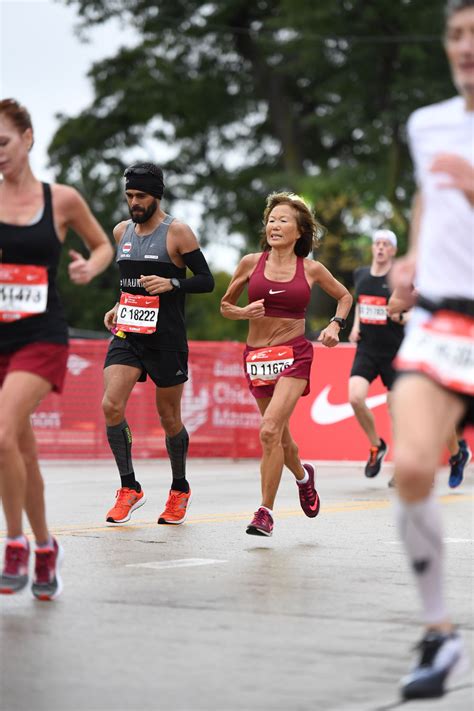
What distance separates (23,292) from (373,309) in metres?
8.27

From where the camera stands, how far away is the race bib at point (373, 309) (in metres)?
13.8

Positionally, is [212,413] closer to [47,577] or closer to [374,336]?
[374,336]

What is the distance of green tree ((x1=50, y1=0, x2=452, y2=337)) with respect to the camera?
132ft

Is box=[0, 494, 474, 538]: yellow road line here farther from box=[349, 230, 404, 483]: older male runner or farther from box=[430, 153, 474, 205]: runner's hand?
box=[430, 153, 474, 205]: runner's hand

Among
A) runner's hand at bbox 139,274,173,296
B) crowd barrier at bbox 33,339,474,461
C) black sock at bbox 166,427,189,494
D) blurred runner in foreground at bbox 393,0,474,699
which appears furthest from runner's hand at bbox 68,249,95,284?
crowd barrier at bbox 33,339,474,461

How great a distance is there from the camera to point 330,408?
17.7 metres

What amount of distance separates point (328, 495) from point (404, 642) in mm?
7516

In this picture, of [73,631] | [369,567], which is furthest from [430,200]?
[369,567]

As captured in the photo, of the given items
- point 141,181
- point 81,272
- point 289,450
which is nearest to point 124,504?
point 289,450

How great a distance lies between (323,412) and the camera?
17.8m

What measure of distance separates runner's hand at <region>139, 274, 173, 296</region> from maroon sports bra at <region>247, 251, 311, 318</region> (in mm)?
511

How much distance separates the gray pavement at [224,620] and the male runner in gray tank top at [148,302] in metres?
0.83

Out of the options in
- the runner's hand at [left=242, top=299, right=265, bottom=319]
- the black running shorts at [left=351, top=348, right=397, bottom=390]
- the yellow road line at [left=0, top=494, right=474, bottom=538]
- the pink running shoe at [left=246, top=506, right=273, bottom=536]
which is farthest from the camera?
the black running shorts at [left=351, top=348, right=397, bottom=390]

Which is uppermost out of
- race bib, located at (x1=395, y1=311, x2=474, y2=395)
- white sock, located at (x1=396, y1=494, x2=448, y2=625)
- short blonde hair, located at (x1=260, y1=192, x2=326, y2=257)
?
race bib, located at (x1=395, y1=311, x2=474, y2=395)
